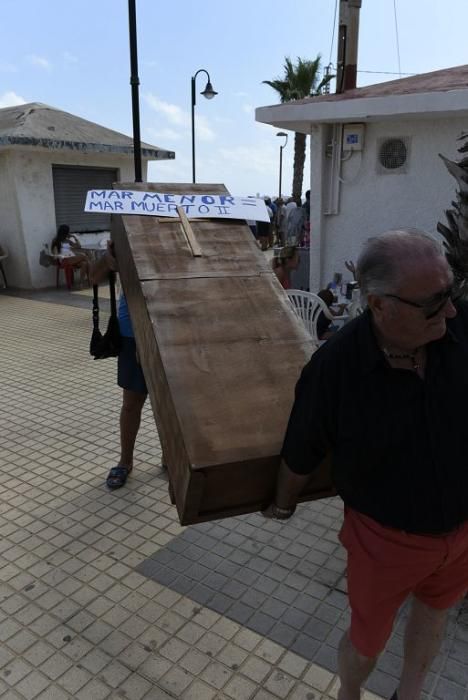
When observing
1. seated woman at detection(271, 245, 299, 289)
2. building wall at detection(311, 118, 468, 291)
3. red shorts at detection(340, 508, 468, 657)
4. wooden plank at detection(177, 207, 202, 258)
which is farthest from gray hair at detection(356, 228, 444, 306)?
building wall at detection(311, 118, 468, 291)

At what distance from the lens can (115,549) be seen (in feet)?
9.72

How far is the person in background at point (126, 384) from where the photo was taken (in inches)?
123

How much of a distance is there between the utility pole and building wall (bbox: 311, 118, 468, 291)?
3.60 feet

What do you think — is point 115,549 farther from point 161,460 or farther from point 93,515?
point 161,460

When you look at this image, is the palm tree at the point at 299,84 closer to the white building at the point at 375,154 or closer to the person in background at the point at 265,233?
the person in background at the point at 265,233

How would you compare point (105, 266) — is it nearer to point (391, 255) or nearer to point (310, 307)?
point (391, 255)

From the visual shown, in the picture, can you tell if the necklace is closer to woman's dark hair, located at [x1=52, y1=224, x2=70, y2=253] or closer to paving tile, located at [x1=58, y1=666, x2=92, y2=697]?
paving tile, located at [x1=58, y1=666, x2=92, y2=697]

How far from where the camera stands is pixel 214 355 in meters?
1.96

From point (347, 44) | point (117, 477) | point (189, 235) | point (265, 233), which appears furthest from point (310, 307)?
point (265, 233)

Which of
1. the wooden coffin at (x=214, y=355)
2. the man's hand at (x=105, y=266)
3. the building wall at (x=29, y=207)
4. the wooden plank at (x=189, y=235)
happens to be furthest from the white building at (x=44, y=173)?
the wooden coffin at (x=214, y=355)

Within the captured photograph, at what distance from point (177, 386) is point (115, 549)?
156 cm

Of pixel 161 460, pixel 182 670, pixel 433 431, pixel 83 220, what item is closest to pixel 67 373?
pixel 161 460

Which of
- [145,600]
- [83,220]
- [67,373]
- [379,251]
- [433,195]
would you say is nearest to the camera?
[379,251]

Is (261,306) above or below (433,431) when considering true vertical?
above
